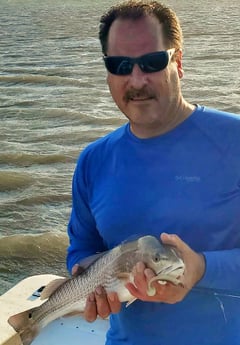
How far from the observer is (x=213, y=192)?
10.3 feet

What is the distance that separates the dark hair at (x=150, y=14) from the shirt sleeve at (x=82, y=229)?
2.14ft

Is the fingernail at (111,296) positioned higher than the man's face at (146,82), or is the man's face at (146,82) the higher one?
the man's face at (146,82)

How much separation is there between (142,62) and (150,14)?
219 millimetres

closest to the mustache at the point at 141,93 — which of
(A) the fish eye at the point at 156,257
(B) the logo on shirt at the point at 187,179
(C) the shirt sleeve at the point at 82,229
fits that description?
(B) the logo on shirt at the point at 187,179

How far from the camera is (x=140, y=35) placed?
3.24 m

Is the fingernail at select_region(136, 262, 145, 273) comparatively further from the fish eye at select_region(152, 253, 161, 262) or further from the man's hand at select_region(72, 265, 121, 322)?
the man's hand at select_region(72, 265, 121, 322)

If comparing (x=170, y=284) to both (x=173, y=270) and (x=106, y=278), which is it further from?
(x=106, y=278)

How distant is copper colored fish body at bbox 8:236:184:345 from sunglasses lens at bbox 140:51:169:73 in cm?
77

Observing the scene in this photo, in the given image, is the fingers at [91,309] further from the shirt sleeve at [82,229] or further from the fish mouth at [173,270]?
the fish mouth at [173,270]

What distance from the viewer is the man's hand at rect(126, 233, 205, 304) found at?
→ 2.80 m

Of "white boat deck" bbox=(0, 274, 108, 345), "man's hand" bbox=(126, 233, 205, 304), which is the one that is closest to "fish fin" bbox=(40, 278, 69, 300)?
"man's hand" bbox=(126, 233, 205, 304)

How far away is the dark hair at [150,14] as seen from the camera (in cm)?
327

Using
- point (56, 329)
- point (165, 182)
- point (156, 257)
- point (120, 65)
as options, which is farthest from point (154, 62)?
point (56, 329)

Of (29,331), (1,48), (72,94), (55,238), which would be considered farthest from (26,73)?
(29,331)
